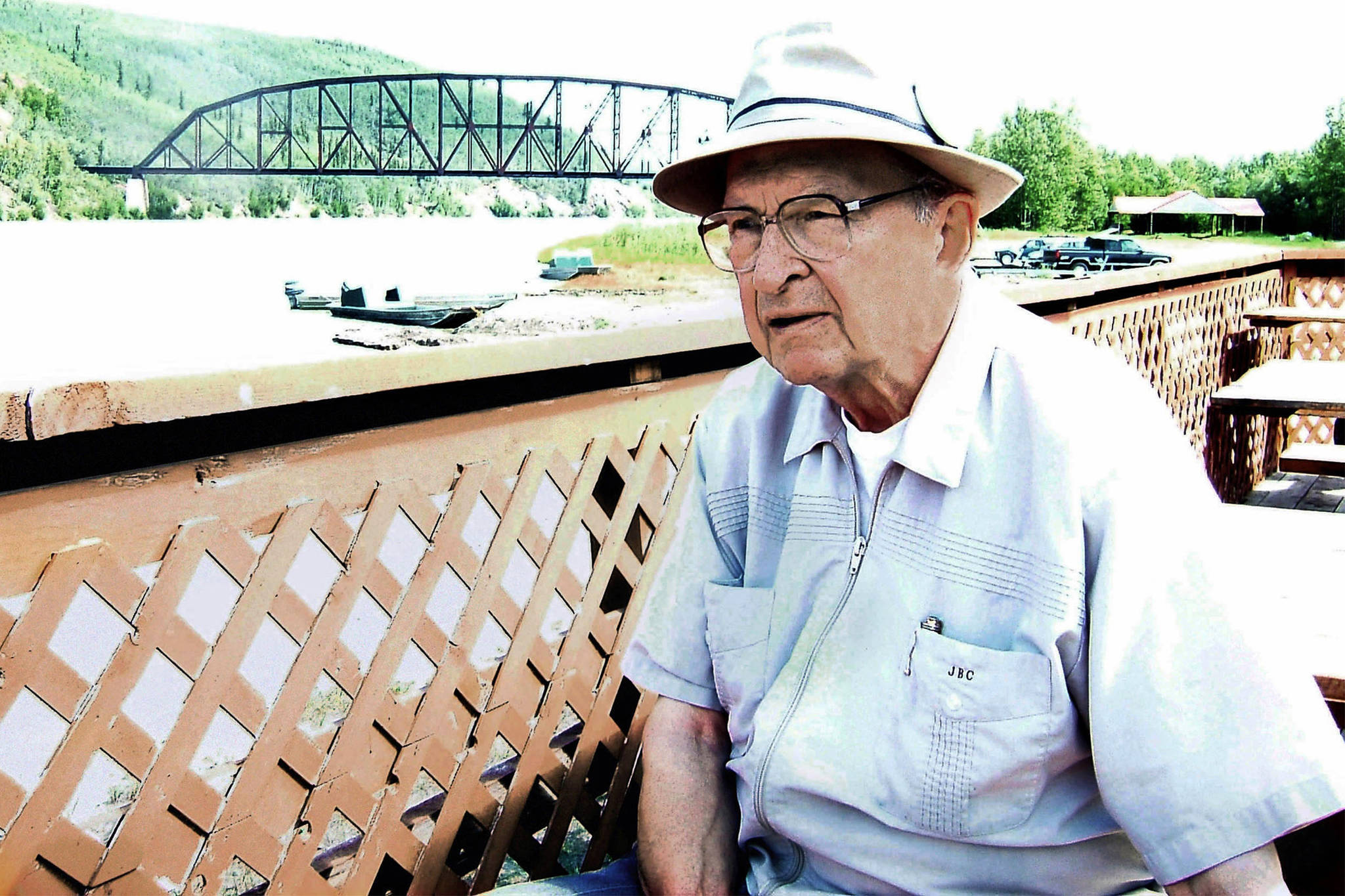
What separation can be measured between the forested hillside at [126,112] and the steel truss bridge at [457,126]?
0.77ft

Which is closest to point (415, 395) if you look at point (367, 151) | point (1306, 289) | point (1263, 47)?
point (1306, 289)

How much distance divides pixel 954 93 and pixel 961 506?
469 mm

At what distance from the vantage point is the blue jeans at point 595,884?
1.26m

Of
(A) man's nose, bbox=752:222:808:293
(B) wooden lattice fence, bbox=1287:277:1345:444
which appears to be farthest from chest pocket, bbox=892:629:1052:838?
(B) wooden lattice fence, bbox=1287:277:1345:444

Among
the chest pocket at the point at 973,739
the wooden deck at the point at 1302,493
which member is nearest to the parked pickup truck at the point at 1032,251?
the wooden deck at the point at 1302,493

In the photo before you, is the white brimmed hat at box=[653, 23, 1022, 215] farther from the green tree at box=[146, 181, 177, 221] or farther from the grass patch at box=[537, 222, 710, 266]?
the grass patch at box=[537, 222, 710, 266]

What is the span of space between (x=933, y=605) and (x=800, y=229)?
40 centimetres

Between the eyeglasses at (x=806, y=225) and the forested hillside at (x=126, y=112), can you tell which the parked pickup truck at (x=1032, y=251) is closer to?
the forested hillside at (x=126, y=112)

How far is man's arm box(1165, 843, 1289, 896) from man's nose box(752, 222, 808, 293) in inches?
26.1

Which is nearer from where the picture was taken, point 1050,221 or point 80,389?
point 80,389

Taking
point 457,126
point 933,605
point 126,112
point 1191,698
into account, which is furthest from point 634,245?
point 1191,698

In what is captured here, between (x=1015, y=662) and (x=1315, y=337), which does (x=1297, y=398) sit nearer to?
(x=1315, y=337)

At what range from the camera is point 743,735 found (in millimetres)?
1230

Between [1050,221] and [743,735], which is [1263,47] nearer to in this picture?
[1050,221]
